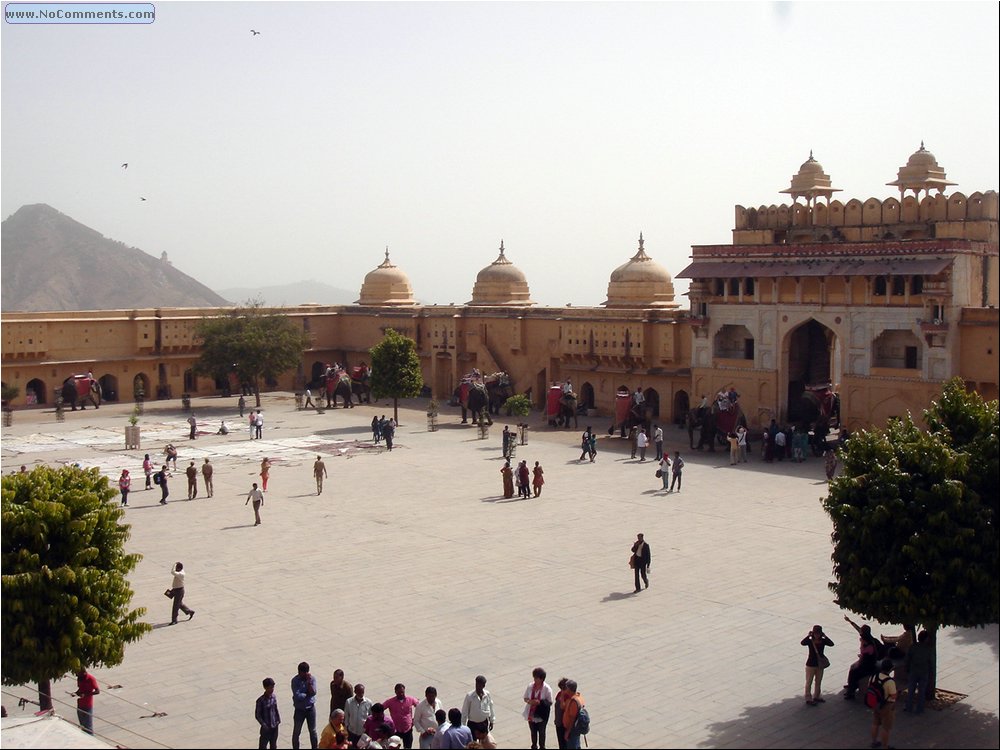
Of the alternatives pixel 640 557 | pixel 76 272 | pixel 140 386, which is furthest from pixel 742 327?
pixel 76 272

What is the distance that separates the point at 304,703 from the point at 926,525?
21.6 ft

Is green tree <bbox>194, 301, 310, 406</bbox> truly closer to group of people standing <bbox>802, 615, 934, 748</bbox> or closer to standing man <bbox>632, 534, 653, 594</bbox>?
standing man <bbox>632, 534, 653, 594</bbox>

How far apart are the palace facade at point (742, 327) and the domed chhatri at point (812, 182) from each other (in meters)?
0.05

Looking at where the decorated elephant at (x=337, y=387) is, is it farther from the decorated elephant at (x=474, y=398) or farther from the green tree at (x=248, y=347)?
the decorated elephant at (x=474, y=398)

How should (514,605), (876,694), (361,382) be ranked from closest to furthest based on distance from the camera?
(876,694) → (514,605) → (361,382)

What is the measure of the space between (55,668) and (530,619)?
6515 millimetres

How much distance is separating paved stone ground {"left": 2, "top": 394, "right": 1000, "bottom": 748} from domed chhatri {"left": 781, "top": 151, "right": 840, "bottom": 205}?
9.83m

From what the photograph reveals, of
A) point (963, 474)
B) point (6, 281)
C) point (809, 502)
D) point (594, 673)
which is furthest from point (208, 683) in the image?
point (6, 281)

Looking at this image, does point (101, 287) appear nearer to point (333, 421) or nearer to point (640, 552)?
point (333, 421)

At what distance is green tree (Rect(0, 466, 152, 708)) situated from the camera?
12.2m

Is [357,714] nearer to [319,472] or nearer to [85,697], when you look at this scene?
[85,697]

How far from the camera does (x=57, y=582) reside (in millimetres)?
12383

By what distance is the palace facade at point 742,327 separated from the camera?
3048 centimetres

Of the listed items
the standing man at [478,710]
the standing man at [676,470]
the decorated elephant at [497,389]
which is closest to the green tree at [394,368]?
the decorated elephant at [497,389]
